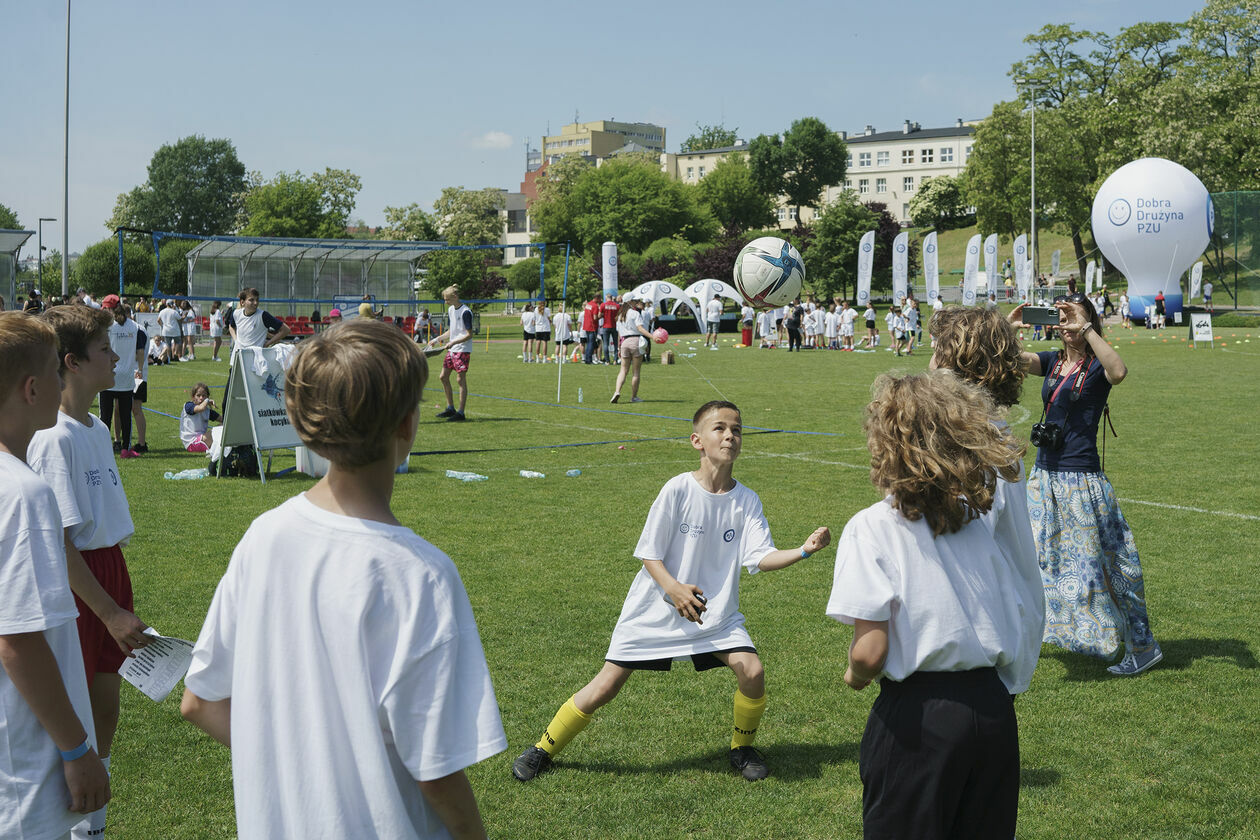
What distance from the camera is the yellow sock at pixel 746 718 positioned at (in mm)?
4707

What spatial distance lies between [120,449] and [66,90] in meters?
18.3

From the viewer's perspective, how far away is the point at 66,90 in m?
27.4

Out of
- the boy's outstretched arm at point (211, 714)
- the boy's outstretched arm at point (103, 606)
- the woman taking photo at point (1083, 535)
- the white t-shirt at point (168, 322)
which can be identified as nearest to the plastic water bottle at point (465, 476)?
the woman taking photo at point (1083, 535)

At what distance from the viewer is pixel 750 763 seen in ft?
15.6

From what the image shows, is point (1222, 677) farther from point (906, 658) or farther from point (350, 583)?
point (350, 583)

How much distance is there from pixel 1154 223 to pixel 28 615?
47.1m

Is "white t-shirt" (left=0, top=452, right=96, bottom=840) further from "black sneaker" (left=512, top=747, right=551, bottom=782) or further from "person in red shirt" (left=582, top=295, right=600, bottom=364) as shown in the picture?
"person in red shirt" (left=582, top=295, right=600, bottom=364)

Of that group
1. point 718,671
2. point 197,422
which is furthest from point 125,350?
point 718,671

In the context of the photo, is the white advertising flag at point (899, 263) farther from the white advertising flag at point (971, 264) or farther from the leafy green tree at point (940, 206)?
the leafy green tree at point (940, 206)

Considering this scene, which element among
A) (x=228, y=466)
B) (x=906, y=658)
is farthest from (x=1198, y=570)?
(x=228, y=466)

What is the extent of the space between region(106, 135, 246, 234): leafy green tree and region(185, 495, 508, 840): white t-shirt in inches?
4466

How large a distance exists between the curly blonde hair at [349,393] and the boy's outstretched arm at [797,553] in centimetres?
205

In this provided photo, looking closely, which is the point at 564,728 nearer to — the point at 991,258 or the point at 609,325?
the point at 609,325

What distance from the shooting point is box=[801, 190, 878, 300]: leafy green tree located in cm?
7719
